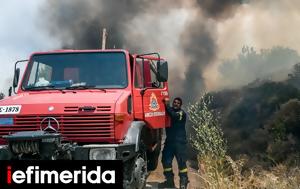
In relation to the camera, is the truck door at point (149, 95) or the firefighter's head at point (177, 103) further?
the firefighter's head at point (177, 103)

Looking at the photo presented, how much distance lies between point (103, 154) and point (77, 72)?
1638 millimetres

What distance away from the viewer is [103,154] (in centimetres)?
562

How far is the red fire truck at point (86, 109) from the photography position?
5.58m

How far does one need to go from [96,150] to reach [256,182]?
85.3 inches

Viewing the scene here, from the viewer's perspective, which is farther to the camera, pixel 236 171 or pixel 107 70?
pixel 107 70

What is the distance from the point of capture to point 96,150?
18.4 feet

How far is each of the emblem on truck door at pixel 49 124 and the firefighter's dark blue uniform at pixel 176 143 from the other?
2.60 meters

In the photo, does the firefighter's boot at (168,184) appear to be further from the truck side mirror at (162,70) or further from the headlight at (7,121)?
the headlight at (7,121)

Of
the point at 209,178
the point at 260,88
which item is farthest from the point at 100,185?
the point at 260,88

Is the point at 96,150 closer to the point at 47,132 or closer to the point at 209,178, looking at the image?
the point at 47,132

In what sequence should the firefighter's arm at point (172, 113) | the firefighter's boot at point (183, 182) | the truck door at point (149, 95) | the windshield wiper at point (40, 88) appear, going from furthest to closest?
the firefighter's arm at point (172, 113)
the firefighter's boot at point (183, 182)
the truck door at point (149, 95)
the windshield wiper at point (40, 88)

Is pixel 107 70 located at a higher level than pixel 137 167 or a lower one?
higher

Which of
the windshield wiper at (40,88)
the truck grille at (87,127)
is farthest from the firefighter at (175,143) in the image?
the truck grille at (87,127)

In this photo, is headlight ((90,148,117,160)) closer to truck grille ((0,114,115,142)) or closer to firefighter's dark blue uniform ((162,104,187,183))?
truck grille ((0,114,115,142))
